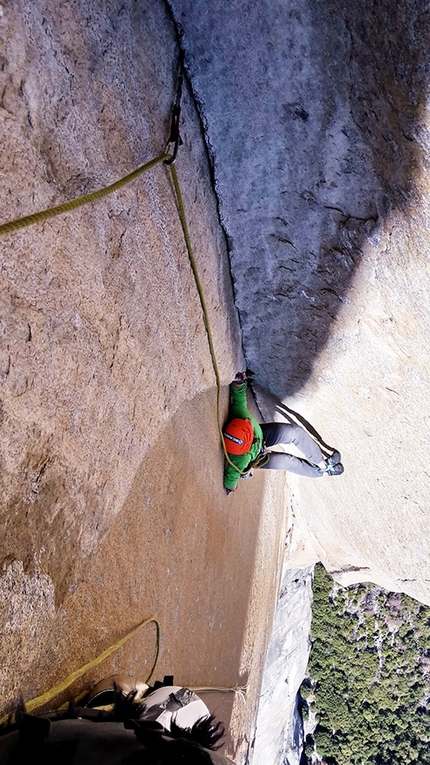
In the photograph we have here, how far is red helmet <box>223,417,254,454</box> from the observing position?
3043 mm

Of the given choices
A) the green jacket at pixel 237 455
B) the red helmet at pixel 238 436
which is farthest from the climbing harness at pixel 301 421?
the red helmet at pixel 238 436

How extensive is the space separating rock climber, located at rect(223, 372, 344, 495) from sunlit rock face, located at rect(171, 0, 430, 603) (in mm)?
293

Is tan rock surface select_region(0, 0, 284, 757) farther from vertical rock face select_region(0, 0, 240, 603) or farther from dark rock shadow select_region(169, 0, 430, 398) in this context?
dark rock shadow select_region(169, 0, 430, 398)

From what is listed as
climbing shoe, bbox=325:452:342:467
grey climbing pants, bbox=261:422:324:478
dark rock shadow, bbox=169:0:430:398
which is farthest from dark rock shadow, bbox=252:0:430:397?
climbing shoe, bbox=325:452:342:467

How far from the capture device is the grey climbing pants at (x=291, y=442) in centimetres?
361

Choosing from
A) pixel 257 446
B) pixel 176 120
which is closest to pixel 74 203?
pixel 176 120

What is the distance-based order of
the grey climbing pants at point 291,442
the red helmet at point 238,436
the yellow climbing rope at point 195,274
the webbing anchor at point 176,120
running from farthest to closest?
the grey climbing pants at point 291,442 → the red helmet at point 238,436 → the yellow climbing rope at point 195,274 → the webbing anchor at point 176,120

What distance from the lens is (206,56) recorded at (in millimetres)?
1638

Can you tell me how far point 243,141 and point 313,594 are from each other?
29.4 ft

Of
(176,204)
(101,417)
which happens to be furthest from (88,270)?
(176,204)

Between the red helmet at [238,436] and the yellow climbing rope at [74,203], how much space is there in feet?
5.72

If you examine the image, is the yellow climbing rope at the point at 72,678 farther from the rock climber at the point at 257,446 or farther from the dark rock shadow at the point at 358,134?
the dark rock shadow at the point at 358,134

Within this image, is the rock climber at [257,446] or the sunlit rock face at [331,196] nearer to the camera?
the sunlit rock face at [331,196]

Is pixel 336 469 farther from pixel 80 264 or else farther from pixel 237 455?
pixel 80 264
